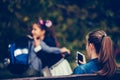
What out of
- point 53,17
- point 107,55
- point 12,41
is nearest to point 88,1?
point 53,17

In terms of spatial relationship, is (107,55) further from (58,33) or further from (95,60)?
(58,33)

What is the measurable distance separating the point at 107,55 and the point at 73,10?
1.12m

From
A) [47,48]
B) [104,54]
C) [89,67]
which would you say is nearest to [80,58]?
[89,67]

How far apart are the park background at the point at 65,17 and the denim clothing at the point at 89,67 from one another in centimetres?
59

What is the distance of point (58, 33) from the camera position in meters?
5.42

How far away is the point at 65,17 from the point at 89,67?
1.16 metres

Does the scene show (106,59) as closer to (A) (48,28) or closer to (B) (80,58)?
(B) (80,58)

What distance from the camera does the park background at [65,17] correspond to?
535 cm

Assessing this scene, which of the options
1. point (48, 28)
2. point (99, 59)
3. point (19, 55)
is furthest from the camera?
point (48, 28)

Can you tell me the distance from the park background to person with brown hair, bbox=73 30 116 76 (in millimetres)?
513

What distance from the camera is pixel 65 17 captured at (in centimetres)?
547

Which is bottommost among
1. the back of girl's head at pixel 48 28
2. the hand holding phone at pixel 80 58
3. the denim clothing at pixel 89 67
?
the denim clothing at pixel 89 67

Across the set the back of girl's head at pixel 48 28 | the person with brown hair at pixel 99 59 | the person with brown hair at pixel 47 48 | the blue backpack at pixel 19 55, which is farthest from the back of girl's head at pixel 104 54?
the blue backpack at pixel 19 55

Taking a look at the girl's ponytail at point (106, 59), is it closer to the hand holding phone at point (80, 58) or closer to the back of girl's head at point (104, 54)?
the back of girl's head at point (104, 54)
